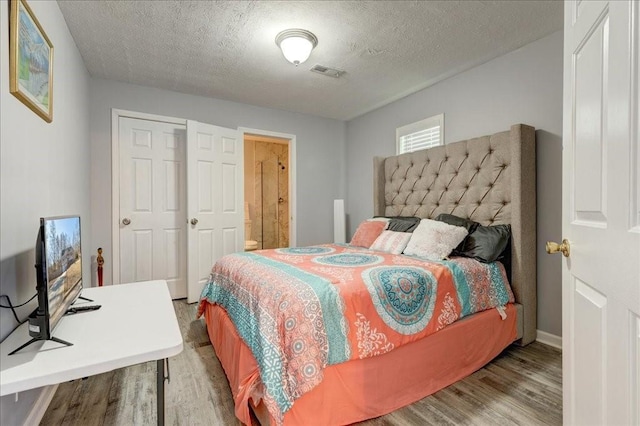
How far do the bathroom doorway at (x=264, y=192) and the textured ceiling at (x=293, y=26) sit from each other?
2.48 meters

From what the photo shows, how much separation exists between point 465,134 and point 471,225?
0.97 meters

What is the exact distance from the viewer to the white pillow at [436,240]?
89.0 inches

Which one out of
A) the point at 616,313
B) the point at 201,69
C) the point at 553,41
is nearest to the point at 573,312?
the point at 616,313

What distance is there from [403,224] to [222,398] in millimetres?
1973

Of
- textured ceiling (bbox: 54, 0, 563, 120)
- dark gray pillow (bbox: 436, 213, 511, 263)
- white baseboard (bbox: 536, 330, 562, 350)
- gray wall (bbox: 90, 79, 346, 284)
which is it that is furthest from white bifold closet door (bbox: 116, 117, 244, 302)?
white baseboard (bbox: 536, 330, 562, 350)

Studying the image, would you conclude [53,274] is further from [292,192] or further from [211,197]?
[292,192]

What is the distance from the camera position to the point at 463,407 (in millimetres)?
1648

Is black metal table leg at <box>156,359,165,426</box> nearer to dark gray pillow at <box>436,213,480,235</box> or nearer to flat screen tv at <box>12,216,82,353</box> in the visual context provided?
flat screen tv at <box>12,216,82,353</box>

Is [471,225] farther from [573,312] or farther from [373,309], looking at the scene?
[573,312]

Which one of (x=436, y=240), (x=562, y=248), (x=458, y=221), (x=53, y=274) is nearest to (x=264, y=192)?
(x=458, y=221)

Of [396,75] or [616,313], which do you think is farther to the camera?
[396,75]

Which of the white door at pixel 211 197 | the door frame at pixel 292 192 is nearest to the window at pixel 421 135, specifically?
the door frame at pixel 292 192

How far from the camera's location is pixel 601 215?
2.73 feet

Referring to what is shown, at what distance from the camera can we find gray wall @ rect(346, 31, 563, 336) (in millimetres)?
2328
